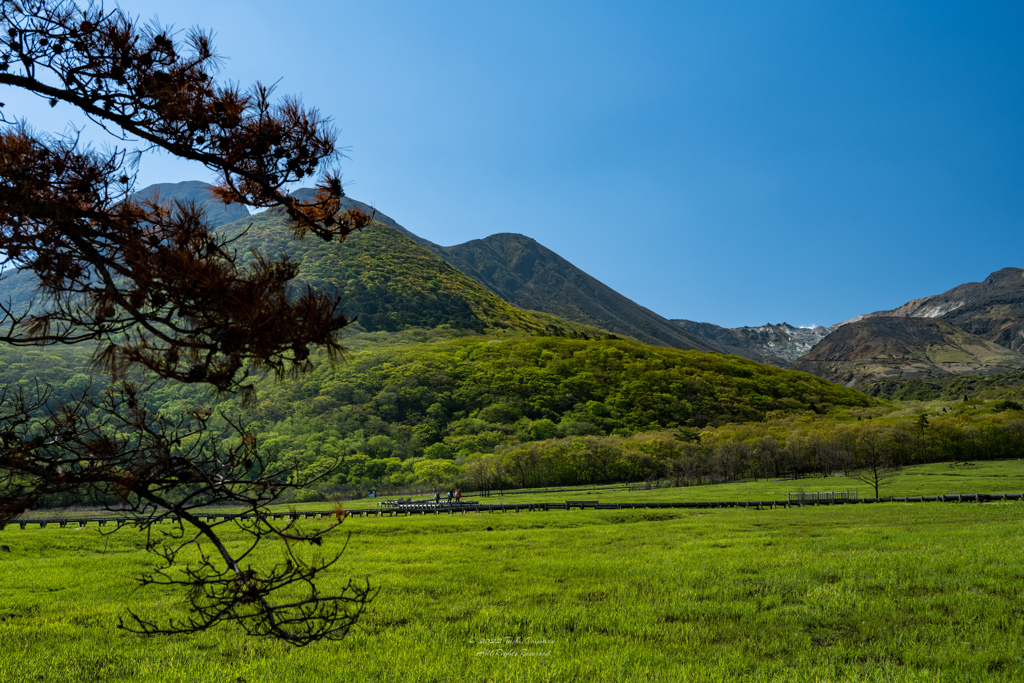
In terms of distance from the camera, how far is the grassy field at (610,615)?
8031 mm

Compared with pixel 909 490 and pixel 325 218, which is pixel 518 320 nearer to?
pixel 909 490

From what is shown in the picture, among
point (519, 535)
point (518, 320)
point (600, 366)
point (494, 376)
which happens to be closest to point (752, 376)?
point (600, 366)

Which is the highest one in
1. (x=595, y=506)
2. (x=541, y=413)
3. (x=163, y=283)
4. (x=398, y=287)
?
(x=398, y=287)

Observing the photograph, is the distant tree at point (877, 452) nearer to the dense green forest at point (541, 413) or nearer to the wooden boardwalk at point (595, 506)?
the dense green forest at point (541, 413)

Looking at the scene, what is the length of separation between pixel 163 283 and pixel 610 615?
30.8 feet

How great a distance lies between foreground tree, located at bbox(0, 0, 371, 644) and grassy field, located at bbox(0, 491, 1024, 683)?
176 inches

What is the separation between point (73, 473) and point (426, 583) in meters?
10.6

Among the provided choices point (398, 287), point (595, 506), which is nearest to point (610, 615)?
A: point (595, 506)

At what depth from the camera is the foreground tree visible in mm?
4121

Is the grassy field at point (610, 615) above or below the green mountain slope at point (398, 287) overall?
below

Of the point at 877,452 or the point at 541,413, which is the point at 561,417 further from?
the point at 877,452

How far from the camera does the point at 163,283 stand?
4102 mm

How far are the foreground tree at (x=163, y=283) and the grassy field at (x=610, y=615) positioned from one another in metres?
4.47

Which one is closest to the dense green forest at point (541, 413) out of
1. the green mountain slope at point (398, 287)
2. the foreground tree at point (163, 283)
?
the green mountain slope at point (398, 287)
